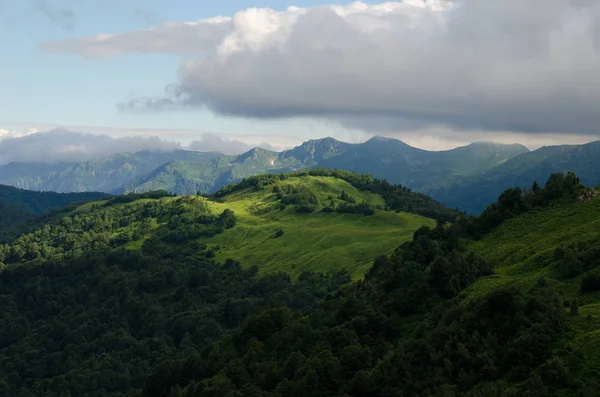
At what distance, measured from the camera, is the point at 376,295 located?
320 feet

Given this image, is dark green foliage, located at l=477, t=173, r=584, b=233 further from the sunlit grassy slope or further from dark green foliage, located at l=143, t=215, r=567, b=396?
dark green foliage, located at l=143, t=215, r=567, b=396

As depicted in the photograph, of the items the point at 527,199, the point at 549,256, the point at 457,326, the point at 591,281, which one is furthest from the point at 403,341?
the point at 527,199

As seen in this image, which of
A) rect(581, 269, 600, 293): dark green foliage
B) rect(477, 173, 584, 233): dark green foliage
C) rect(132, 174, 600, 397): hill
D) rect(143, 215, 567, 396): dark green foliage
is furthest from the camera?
rect(477, 173, 584, 233): dark green foliage

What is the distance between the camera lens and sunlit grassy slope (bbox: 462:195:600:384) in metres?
57.6

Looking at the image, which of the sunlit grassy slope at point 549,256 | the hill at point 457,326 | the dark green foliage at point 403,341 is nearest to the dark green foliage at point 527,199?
the hill at point 457,326

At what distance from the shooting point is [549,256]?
3351 inches

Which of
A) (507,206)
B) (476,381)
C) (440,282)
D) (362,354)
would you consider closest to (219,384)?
(362,354)

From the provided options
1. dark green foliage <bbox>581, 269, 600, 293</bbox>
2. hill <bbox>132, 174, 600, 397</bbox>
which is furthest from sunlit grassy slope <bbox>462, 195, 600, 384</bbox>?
dark green foliage <bbox>581, 269, 600, 293</bbox>

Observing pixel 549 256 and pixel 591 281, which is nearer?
pixel 591 281

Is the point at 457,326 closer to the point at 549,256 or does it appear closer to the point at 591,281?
the point at 591,281

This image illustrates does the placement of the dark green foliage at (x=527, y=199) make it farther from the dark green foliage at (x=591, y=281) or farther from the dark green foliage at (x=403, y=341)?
the dark green foliage at (x=591, y=281)

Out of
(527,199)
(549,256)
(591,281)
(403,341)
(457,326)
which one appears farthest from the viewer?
(527,199)

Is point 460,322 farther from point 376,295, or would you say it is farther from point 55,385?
point 55,385

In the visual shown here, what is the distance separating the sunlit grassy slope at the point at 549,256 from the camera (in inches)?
2266
